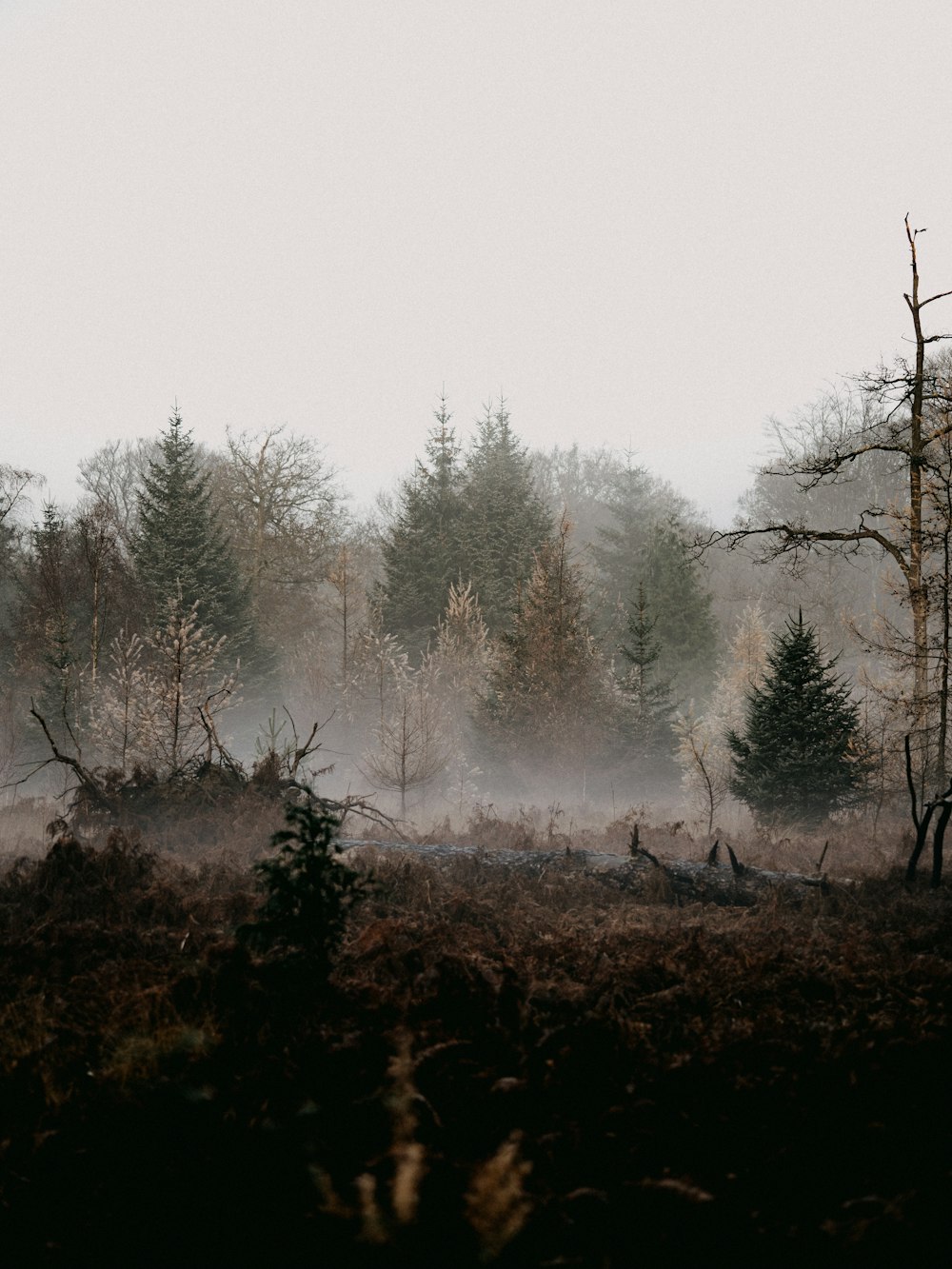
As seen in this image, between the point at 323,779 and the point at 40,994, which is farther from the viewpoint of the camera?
the point at 323,779

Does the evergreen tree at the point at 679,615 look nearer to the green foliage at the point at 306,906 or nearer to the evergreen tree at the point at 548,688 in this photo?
the evergreen tree at the point at 548,688

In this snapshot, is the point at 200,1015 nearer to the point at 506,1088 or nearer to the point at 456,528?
the point at 506,1088

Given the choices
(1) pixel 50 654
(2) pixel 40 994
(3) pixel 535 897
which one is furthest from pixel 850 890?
(1) pixel 50 654

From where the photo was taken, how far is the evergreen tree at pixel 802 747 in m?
14.7

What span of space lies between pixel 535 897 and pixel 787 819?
9.17 metres

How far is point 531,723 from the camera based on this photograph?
2209 centimetres

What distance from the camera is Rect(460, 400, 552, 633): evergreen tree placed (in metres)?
32.9

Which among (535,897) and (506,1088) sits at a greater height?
(506,1088)

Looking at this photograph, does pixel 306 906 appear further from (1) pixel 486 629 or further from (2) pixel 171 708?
(1) pixel 486 629

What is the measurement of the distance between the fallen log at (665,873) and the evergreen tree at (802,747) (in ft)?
22.5

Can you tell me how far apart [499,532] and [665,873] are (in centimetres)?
2719

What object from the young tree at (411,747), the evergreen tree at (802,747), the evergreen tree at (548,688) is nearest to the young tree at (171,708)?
the young tree at (411,747)

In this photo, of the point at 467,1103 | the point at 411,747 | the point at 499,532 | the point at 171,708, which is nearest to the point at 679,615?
the point at 499,532

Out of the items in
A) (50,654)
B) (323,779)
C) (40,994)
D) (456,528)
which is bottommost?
(323,779)
